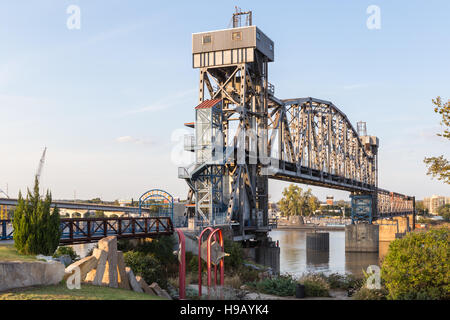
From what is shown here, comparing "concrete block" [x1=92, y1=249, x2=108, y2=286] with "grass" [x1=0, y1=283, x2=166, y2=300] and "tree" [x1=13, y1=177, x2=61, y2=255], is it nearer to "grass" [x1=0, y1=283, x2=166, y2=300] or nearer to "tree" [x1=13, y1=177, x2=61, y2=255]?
"grass" [x1=0, y1=283, x2=166, y2=300]

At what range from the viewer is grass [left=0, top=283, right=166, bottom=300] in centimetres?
1337

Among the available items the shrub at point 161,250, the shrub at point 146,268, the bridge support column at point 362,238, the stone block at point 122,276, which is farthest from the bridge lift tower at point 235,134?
the bridge support column at point 362,238

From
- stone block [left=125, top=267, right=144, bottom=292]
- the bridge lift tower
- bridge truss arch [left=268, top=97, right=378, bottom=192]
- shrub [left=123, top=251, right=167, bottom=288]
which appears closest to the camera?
stone block [left=125, top=267, right=144, bottom=292]

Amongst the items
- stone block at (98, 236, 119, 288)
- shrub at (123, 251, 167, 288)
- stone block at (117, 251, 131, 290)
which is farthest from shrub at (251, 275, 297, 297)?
stone block at (98, 236, 119, 288)

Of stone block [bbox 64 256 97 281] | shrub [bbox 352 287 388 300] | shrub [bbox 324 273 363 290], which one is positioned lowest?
shrub [bbox 324 273 363 290]

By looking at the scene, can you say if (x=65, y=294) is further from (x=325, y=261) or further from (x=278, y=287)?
(x=325, y=261)

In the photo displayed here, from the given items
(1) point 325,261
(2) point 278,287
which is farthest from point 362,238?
(2) point 278,287

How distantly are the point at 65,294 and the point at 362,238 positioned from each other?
94.1 m

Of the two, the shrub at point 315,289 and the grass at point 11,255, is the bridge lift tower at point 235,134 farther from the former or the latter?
the grass at point 11,255

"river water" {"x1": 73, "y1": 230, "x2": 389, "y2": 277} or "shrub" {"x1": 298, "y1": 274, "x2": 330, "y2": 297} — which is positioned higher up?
"shrub" {"x1": 298, "y1": 274, "x2": 330, "y2": 297}

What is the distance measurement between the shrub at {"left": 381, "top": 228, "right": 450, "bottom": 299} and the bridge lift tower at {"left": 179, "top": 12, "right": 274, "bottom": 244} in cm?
2303

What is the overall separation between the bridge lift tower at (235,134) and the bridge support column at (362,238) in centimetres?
5325

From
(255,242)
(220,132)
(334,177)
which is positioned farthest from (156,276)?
(334,177)

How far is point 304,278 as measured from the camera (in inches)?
1062
